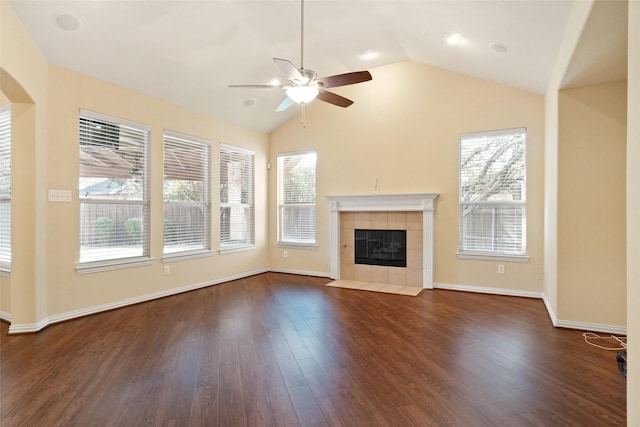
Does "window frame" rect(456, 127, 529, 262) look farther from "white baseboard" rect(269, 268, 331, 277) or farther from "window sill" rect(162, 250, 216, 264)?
"window sill" rect(162, 250, 216, 264)

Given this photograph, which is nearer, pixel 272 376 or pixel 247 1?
pixel 272 376

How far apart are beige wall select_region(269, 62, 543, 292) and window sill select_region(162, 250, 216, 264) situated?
1.71m

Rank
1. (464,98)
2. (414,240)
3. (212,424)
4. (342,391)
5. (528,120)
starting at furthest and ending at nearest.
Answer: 1. (414,240)
2. (464,98)
3. (528,120)
4. (342,391)
5. (212,424)

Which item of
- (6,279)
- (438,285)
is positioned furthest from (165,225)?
(438,285)

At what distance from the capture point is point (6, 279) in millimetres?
3895

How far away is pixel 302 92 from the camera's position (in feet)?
9.98

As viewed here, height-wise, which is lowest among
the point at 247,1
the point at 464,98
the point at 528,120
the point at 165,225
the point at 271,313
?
the point at 271,313

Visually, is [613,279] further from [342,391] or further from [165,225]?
[165,225]

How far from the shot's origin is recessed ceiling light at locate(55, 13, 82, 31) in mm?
3203

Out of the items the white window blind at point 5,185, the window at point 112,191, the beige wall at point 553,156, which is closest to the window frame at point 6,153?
the white window blind at point 5,185

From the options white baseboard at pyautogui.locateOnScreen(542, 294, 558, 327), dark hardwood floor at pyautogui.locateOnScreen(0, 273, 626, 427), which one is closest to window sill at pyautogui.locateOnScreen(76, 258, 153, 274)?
dark hardwood floor at pyautogui.locateOnScreen(0, 273, 626, 427)

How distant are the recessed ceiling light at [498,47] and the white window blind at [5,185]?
220 inches

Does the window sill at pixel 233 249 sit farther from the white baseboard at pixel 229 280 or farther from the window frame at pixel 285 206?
the window frame at pixel 285 206

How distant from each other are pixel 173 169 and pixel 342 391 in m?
4.03
